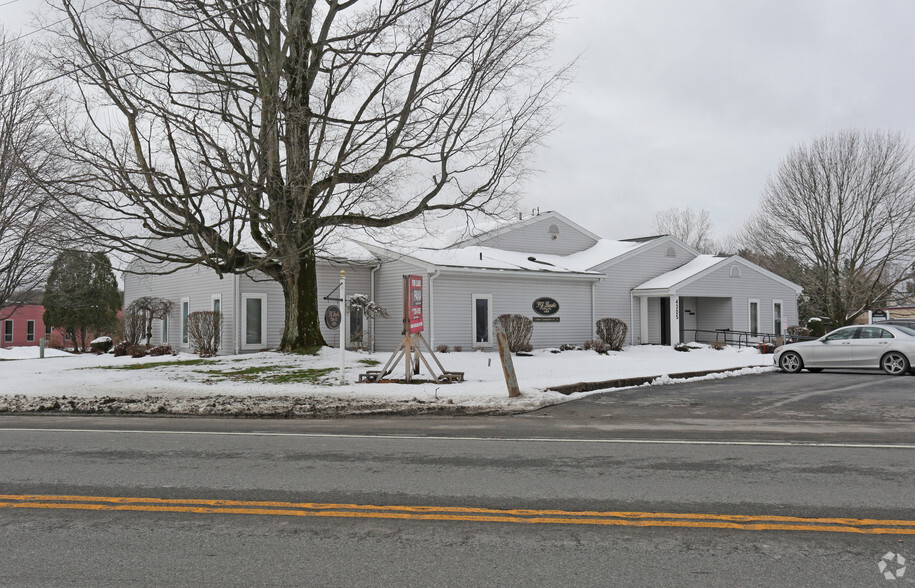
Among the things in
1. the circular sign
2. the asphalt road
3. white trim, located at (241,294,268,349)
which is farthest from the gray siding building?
the asphalt road

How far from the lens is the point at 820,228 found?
1503 inches

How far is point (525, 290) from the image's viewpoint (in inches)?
1030

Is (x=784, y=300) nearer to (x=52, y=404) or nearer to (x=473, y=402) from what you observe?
(x=473, y=402)

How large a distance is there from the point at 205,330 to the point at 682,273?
2078 cm

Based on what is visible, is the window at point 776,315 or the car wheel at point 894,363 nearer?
the car wheel at point 894,363

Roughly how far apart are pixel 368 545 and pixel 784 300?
113ft

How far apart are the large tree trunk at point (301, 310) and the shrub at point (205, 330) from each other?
4.47m

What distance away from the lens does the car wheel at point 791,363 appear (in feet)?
63.7

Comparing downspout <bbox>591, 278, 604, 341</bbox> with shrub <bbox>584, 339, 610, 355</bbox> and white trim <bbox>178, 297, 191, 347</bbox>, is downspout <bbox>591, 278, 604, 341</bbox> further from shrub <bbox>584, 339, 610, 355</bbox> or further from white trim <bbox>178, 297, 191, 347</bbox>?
white trim <bbox>178, 297, 191, 347</bbox>

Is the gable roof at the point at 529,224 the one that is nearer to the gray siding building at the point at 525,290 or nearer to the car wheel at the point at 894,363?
the gray siding building at the point at 525,290

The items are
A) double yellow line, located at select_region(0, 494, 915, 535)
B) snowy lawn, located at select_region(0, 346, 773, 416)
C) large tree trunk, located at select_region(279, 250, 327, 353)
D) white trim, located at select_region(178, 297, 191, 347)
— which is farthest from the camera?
white trim, located at select_region(178, 297, 191, 347)

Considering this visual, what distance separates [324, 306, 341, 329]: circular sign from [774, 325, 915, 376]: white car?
601 inches

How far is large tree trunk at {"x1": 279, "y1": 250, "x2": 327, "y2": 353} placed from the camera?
2044cm

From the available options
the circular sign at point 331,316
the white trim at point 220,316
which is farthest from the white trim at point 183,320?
the circular sign at point 331,316
